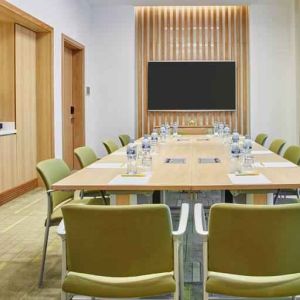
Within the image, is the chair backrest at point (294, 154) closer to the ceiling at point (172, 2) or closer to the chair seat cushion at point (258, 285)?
the chair seat cushion at point (258, 285)

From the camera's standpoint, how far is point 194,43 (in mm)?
9523

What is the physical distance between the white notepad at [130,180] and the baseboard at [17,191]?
3.35 m

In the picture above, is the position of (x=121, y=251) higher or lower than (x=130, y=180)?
lower

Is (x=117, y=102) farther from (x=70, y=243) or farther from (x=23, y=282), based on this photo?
(x=70, y=243)

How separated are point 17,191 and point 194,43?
4990 millimetres

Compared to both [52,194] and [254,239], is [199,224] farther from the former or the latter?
[52,194]

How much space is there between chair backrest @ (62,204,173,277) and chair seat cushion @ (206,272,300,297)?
0.23 metres

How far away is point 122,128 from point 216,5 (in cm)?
309

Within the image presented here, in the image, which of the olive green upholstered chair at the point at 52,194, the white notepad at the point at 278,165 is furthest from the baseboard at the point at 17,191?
the white notepad at the point at 278,165

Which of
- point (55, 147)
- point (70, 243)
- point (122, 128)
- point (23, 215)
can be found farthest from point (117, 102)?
point (70, 243)

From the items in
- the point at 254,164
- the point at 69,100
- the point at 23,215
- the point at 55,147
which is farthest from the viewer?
the point at 69,100

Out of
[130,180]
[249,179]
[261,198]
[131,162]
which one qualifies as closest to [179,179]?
[130,180]

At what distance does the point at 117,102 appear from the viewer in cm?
964

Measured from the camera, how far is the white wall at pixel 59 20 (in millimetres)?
6422
